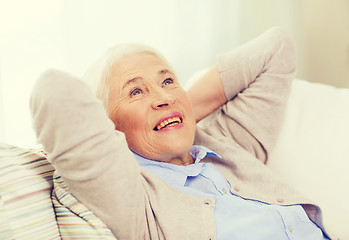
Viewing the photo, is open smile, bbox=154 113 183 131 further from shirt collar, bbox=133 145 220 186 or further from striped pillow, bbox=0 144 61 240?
striped pillow, bbox=0 144 61 240

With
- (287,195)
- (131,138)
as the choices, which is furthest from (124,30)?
(287,195)

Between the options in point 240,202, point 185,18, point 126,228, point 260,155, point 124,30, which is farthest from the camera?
point 185,18

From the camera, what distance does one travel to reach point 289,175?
1.33 metres

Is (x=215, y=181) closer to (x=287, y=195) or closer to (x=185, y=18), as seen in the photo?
(x=287, y=195)

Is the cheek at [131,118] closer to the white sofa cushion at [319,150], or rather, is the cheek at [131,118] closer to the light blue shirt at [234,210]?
the light blue shirt at [234,210]

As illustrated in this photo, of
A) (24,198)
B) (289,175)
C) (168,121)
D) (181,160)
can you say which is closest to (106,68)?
(168,121)

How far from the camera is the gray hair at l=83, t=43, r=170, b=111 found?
1.14 m

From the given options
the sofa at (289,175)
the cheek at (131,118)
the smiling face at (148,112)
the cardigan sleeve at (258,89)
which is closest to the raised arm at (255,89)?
the cardigan sleeve at (258,89)

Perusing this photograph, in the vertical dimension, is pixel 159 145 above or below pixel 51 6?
below

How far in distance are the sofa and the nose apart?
324 millimetres

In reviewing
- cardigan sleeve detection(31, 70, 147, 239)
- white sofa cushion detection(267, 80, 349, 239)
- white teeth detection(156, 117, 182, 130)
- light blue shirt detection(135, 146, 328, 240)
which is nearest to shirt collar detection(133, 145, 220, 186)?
light blue shirt detection(135, 146, 328, 240)

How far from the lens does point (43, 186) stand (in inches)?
35.7

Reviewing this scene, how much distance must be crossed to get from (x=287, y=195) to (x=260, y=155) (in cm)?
19

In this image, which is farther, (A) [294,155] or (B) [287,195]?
(A) [294,155]
